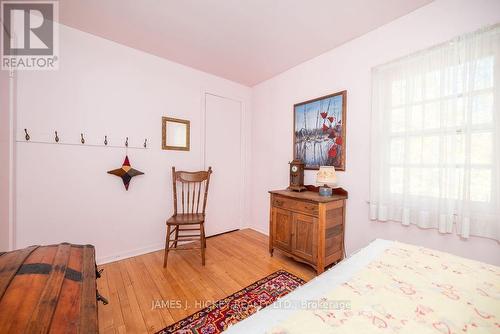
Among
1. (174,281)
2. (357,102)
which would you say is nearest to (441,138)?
(357,102)

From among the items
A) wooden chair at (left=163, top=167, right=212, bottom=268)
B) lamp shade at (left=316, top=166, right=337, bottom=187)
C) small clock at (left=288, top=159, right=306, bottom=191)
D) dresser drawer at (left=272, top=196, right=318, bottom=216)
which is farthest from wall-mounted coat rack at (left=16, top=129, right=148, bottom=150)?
lamp shade at (left=316, top=166, right=337, bottom=187)

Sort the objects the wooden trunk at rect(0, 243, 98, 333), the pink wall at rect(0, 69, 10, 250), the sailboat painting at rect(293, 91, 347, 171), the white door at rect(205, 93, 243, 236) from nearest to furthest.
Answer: the wooden trunk at rect(0, 243, 98, 333)
the pink wall at rect(0, 69, 10, 250)
the sailboat painting at rect(293, 91, 347, 171)
the white door at rect(205, 93, 243, 236)

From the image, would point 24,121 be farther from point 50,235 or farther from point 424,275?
point 424,275

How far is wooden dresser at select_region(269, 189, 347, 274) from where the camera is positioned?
6.91 ft

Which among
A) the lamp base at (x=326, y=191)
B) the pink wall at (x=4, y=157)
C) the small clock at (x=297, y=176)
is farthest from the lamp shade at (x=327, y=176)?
the pink wall at (x=4, y=157)

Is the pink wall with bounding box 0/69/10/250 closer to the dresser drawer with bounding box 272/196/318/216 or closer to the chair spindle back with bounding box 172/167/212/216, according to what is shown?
the chair spindle back with bounding box 172/167/212/216

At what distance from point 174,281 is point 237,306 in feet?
2.54

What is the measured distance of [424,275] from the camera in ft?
3.38

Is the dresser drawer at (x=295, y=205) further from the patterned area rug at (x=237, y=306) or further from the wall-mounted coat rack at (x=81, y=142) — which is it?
the wall-mounted coat rack at (x=81, y=142)

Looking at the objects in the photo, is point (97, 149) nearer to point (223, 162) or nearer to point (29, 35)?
point (29, 35)

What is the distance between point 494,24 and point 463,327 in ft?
7.07

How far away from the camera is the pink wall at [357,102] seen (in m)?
1.68

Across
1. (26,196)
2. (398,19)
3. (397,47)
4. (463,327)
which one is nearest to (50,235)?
(26,196)

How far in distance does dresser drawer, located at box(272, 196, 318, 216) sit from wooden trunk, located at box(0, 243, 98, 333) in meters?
1.88
